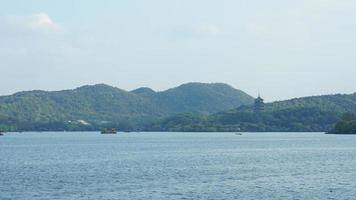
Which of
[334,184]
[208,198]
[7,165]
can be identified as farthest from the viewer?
[7,165]

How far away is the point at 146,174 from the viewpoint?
9331 centimetres

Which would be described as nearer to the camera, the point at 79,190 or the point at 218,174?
the point at 79,190

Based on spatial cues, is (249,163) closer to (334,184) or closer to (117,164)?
(117,164)

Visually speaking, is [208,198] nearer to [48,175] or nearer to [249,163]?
[48,175]

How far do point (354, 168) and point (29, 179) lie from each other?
162ft

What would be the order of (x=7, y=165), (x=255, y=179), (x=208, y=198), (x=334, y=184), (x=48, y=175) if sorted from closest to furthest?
(x=208, y=198) < (x=334, y=184) < (x=255, y=179) < (x=48, y=175) < (x=7, y=165)

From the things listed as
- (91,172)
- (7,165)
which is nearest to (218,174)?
(91,172)

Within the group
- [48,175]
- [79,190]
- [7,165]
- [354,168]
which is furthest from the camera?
[7,165]

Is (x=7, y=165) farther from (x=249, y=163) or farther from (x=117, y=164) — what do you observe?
(x=249, y=163)

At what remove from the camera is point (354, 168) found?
103250mm

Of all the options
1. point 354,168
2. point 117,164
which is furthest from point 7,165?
point 354,168

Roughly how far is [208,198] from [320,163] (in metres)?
54.6

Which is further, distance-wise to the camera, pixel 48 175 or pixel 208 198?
pixel 48 175

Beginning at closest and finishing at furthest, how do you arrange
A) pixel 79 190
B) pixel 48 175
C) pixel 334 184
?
pixel 79 190 < pixel 334 184 < pixel 48 175
